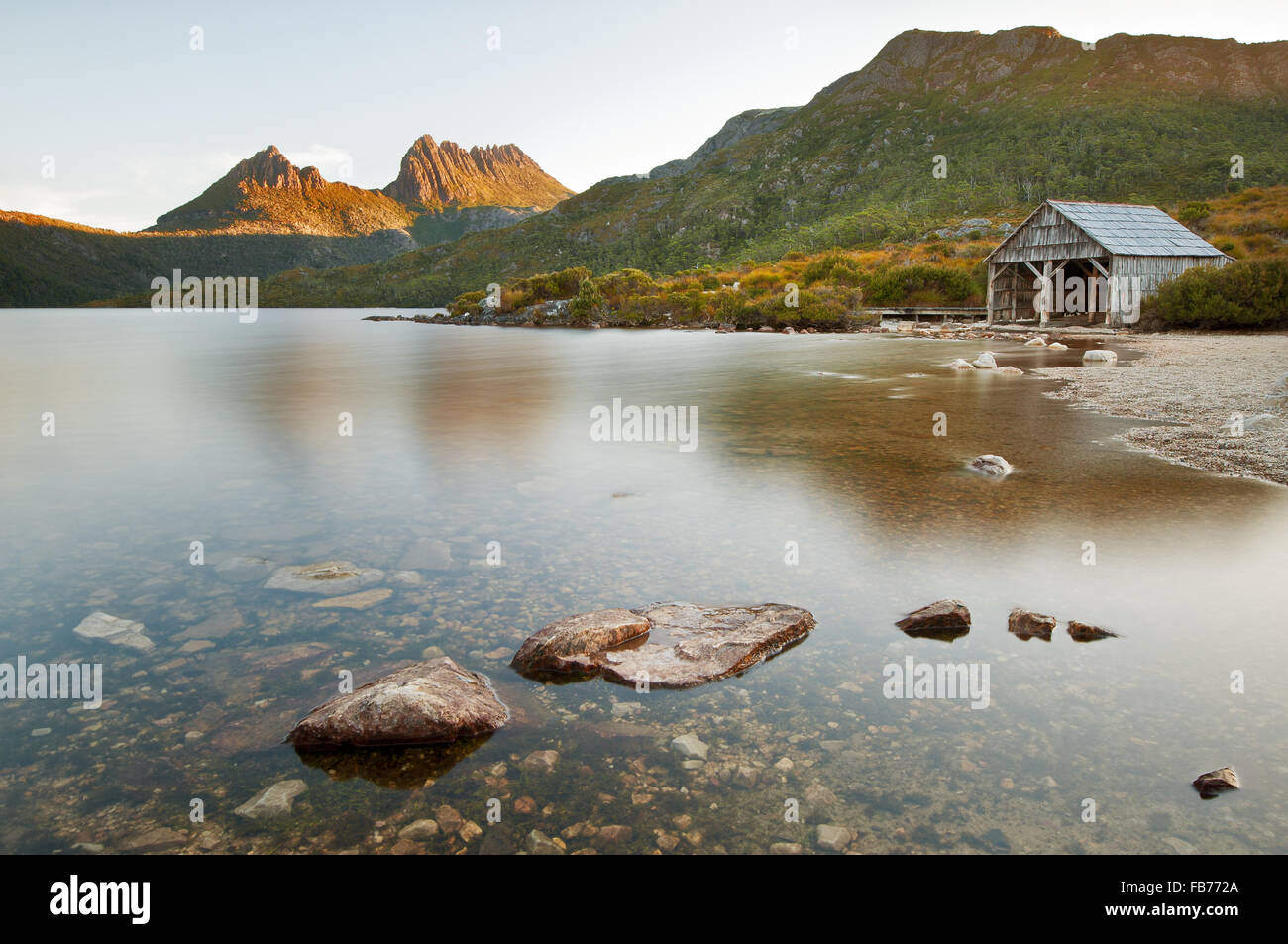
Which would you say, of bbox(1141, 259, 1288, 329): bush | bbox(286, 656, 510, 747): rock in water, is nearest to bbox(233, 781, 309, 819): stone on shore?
bbox(286, 656, 510, 747): rock in water

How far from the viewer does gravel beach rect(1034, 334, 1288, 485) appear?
41.0ft

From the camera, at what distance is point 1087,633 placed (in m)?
6.28

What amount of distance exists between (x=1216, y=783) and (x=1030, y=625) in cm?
216

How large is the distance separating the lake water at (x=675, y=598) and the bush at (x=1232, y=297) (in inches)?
1388

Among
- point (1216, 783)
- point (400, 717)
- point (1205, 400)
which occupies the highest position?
point (1205, 400)

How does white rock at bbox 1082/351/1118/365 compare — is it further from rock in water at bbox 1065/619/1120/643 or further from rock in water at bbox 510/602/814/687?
rock in water at bbox 510/602/814/687

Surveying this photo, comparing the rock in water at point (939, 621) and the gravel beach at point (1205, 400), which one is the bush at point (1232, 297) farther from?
the rock in water at point (939, 621)

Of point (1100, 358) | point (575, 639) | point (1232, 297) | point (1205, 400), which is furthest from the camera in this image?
point (1232, 297)

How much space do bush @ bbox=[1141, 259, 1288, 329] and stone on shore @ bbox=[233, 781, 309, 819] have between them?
51523 mm

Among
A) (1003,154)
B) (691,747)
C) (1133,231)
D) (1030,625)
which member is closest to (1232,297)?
(1133,231)

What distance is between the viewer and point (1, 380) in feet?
109

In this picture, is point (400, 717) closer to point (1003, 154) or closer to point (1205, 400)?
point (1205, 400)
